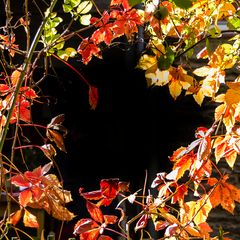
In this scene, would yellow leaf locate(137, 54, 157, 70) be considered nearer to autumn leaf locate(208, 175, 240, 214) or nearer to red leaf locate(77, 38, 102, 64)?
red leaf locate(77, 38, 102, 64)

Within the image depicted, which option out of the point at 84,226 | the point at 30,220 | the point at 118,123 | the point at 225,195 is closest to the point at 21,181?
the point at 30,220

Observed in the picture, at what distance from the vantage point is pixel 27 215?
7.63 feet

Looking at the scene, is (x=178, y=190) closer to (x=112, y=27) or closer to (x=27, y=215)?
(x=27, y=215)

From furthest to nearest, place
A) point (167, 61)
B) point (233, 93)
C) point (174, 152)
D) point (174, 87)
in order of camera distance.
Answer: point (174, 87) < point (174, 152) < point (167, 61) < point (233, 93)

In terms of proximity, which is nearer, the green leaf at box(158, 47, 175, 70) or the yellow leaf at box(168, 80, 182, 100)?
the green leaf at box(158, 47, 175, 70)

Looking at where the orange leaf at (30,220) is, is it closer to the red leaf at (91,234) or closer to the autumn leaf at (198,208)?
the red leaf at (91,234)

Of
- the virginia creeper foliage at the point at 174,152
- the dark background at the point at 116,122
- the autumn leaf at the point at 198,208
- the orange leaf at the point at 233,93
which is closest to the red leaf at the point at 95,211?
the virginia creeper foliage at the point at 174,152

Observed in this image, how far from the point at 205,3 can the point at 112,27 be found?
0.43 m

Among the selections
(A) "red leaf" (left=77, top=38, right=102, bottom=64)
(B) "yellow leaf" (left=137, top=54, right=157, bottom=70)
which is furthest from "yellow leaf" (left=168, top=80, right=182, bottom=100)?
(A) "red leaf" (left=77, top=38, right=102, bottom=64)

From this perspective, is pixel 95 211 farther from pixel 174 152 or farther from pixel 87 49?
pixel 87 49

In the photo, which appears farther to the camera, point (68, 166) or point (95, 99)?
point (68, 166)

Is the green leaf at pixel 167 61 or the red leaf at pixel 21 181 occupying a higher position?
the green leaf at pixel 167 61

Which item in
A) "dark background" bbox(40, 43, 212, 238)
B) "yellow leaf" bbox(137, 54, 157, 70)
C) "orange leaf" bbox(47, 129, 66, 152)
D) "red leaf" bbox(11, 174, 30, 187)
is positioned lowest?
"dark background" bbox(40, 43, 212, 238)

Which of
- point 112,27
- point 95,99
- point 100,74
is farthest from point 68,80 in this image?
point 95,99
